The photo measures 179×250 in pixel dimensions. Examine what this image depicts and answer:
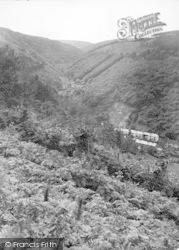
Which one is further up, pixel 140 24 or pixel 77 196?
pixel 140 24

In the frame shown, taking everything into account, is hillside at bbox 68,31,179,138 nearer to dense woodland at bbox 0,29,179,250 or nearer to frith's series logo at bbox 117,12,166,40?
frith's series logo at bbox 117,12,166,40

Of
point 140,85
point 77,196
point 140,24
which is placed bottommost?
point 77,196

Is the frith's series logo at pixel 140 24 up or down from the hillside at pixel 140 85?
up

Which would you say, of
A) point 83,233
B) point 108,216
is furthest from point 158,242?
point 83,233

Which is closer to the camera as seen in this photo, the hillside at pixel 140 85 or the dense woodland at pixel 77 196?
the dense woodland at pixel 77 196

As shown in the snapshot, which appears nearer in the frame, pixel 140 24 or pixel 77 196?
pixel 77 196

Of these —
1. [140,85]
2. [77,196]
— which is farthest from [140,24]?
[77,196]

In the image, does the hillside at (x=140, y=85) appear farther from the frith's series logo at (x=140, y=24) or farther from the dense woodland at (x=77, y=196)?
the dense woodland at (x=77, y=196)

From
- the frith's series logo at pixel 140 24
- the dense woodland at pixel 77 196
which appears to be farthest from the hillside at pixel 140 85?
the dense woodland at pixel 77 196

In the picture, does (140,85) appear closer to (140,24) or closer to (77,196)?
(140,24)
